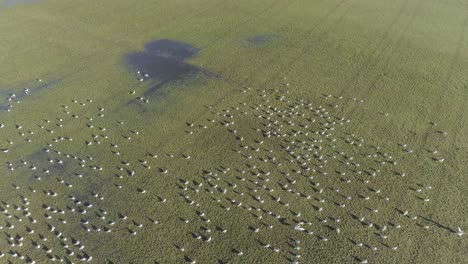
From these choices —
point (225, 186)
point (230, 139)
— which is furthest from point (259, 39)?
point (225, 186)

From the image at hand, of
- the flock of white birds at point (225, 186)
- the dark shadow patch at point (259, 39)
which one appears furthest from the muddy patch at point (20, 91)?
the dark shadow patch at point (259, 39)

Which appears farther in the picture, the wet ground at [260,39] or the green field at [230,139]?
the wet ground at [260,39]

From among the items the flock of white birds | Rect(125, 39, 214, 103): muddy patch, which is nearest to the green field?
the flock of white birds

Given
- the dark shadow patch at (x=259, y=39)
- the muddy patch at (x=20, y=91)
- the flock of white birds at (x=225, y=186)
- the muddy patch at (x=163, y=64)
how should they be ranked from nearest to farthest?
the flock of white birds at (x=225, y=186) < the muddy patch at (x=20, y=91) < the muddy patch at (x=163, y=64) < the dark shadow patch at (x=259, y=39)

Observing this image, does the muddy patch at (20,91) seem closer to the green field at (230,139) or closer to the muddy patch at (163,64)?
the green field at (230,139)

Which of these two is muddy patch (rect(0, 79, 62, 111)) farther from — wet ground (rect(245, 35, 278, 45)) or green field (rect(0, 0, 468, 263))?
wet ground (rect(245, 35, 278, 45))

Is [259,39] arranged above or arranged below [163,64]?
below

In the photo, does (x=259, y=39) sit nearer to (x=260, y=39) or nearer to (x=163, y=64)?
(x=260, y=39)
